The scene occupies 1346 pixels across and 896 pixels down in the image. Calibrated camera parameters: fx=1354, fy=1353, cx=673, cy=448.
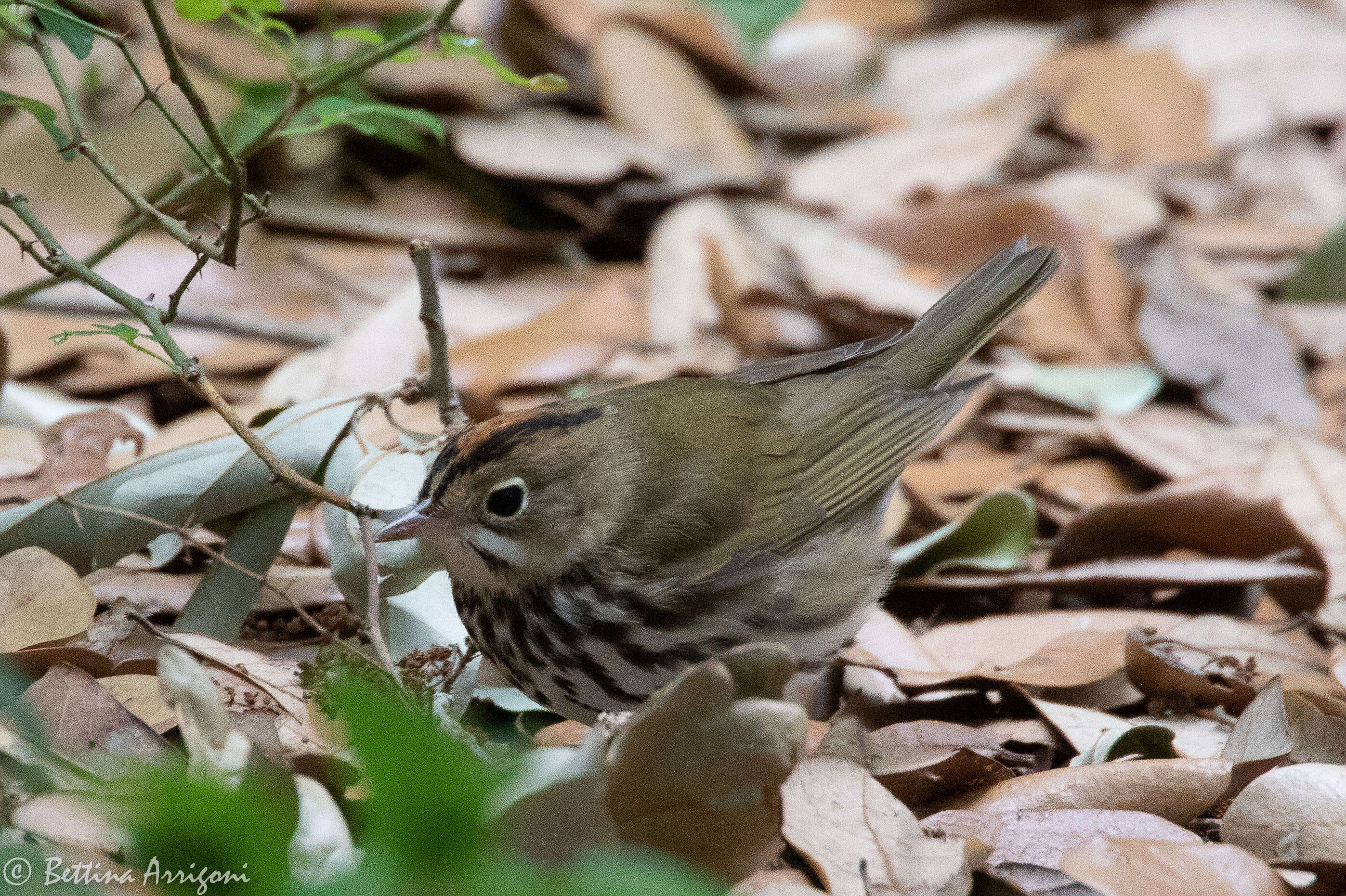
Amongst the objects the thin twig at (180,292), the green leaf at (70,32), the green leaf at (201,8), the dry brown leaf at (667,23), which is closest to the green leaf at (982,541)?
the thin twig at (180,292)

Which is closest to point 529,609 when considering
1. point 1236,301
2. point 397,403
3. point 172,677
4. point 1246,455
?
point 172,677

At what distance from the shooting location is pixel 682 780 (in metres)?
1.78

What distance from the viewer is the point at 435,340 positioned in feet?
9.05

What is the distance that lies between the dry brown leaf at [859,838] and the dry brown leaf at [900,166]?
366cm

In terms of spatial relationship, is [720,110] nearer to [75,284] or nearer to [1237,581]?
[75,284]

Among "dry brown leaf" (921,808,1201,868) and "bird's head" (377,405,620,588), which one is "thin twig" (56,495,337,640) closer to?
"bird's head" (377,405,620,588)

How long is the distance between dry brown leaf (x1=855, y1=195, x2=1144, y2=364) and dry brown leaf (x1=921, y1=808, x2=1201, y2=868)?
2.75 meters

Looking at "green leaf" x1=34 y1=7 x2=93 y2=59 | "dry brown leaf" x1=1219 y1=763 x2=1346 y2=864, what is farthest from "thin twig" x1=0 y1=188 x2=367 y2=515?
"dry brown leaf" x1=1219 y1=763 x2=1346 y2=864

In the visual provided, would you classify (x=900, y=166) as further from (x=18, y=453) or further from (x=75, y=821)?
(x=75, y=821)

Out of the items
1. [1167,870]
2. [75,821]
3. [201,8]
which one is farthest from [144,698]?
[1167,870]

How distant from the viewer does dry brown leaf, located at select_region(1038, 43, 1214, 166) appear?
6.42 meters

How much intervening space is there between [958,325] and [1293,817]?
5.02ft

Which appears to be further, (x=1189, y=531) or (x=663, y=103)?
(x=663, y=103)

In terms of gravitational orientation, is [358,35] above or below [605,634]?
above
